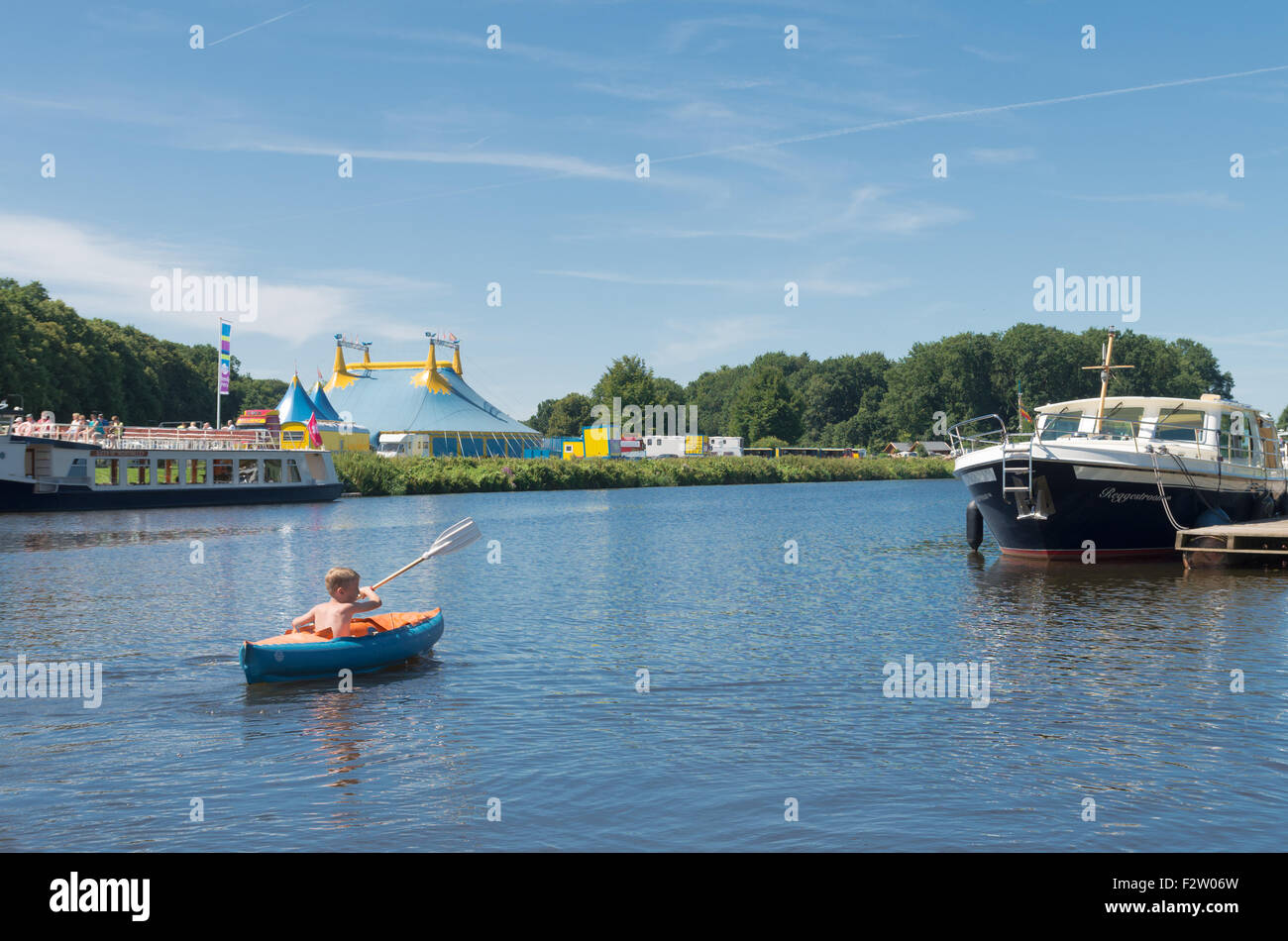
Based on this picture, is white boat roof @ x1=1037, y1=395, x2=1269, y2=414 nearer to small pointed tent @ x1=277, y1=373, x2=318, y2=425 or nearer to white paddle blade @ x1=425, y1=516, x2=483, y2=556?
white paddle blade @ x1=425, y1=516, x2=483, y2=556

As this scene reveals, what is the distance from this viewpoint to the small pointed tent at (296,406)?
84375mm

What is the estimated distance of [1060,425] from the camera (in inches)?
1334

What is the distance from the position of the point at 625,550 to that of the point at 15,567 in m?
19.8

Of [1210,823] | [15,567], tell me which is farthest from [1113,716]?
[15,567]

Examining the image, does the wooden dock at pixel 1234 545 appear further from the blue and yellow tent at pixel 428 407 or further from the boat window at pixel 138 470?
the blue and yellow tent at pixel 428 407

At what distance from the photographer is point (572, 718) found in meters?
14.3

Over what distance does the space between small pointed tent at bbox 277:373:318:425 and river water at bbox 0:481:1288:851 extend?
55459mm

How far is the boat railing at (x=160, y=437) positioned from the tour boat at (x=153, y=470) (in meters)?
0.06

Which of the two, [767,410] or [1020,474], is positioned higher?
[767,410]

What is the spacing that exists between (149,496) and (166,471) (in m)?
3.12

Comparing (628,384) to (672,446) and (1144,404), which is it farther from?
(1144,404)

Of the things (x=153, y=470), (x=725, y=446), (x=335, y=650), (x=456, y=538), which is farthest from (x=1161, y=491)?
(x=725, y=446)

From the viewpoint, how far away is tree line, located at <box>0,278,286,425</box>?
3130 inches
